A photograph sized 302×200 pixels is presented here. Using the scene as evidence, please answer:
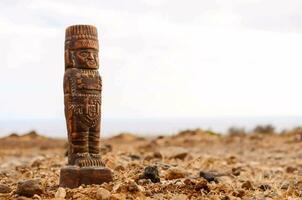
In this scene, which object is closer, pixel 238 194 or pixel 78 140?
pixel 238 194

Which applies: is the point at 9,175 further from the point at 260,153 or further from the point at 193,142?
the point at 193,142

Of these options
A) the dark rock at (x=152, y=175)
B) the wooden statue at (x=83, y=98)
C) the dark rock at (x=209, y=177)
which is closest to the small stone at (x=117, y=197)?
the wooden statue at (x=83, y=98)

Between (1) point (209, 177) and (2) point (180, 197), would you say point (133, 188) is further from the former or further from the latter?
(1) point (209, 177)

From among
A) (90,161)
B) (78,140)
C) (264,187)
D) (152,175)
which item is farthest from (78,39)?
(264,187)

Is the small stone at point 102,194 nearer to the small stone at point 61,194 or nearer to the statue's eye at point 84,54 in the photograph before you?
the small stone at point 61,194

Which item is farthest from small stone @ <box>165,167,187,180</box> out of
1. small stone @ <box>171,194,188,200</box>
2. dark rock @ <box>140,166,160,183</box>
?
small stone @ <box>171,194,188,200</box>
